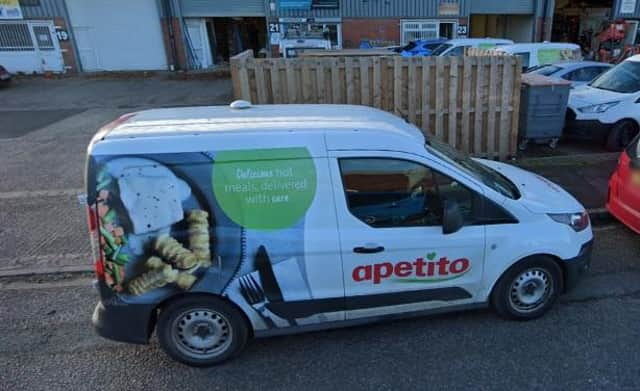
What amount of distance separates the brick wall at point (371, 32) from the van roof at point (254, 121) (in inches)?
727

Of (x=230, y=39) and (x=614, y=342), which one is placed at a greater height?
(x=230, y=39)

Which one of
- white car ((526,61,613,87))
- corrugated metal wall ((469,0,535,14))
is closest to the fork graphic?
white car ((526,61,613,87))

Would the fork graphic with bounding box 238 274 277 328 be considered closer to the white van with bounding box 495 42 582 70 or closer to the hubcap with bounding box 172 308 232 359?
the hubcap with bounding box 172 308 232 359

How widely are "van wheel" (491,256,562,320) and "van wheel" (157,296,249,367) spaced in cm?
199

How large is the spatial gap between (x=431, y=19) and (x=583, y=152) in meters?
15.4

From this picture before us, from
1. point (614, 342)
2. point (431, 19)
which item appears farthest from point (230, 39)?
point (614, 342)

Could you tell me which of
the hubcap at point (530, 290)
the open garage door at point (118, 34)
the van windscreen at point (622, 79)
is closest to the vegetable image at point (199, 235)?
the hubcap at point (530, 290)

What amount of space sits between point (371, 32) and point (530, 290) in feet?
63.9

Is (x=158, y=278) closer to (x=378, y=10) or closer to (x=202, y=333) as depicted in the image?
(x=202, y=333)

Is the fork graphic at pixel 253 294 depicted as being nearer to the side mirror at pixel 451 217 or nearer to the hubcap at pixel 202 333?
the hubcap at pixel 202 333

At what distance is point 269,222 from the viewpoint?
259cm

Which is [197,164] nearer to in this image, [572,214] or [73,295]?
[73,295]

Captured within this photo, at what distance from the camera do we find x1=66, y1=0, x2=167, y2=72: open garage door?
19781 mm

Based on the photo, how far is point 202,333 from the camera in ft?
9.14
